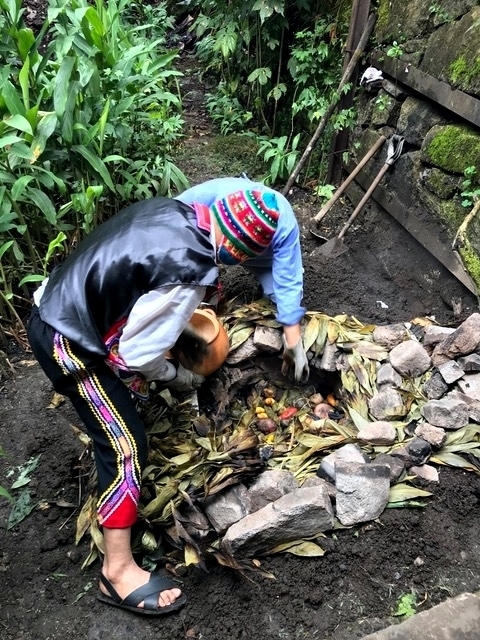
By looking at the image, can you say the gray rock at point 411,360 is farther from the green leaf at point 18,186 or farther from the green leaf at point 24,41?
the green leaf at point 24,41

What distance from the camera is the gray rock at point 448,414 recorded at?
2.09 m

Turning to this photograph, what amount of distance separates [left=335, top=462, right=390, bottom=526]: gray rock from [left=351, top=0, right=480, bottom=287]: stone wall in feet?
3.95

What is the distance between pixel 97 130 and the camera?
8.56ft

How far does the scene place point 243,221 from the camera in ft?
5.39

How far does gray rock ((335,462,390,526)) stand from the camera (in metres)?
1.82

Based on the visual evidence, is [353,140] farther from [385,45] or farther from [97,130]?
[97,130]

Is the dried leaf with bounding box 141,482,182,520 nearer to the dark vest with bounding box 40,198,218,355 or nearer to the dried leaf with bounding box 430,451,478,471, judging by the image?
the dark vest with bounding box 40,198,218,355

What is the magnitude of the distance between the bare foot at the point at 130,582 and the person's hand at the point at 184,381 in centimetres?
76

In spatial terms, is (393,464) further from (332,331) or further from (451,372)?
(332,331)

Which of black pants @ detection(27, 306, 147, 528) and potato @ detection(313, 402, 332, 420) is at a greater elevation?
black pants @ detection(27, 306, 147, 528)

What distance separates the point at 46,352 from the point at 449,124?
237 cm

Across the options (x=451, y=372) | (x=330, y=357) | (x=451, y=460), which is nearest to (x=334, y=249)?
(x=330, y=357)

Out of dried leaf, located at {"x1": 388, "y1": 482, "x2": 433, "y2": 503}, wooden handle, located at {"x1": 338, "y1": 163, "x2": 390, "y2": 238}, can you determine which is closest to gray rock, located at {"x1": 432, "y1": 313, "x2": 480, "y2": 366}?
dried leaf, located at {"x1": 388, "y1": 482, "x2": 433, "y2": 503}

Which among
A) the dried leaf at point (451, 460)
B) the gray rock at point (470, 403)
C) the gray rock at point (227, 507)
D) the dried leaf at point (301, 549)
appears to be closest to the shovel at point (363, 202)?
the gray rock at point (470, 403)
